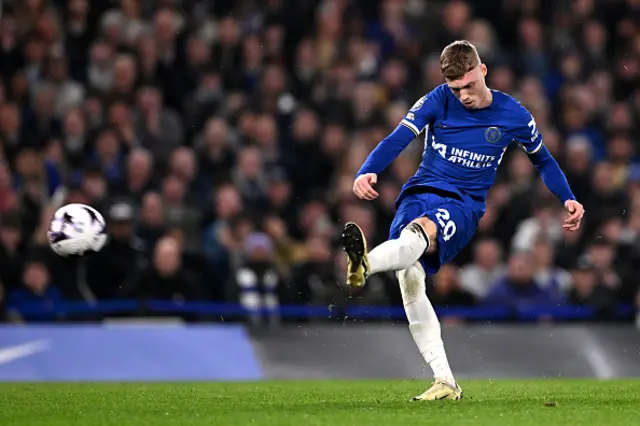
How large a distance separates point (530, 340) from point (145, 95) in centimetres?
495

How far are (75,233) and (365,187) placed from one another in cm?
279

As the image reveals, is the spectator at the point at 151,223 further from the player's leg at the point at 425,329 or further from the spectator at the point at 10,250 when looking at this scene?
the player's leg at the point at 425,329

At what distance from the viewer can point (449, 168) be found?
7.88 m

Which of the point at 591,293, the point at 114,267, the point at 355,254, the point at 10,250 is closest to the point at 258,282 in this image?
the point at 114,267

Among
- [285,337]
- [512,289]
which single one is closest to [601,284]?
[512,289]

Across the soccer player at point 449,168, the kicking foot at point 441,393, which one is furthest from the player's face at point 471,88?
the kicking foot at point 441,393

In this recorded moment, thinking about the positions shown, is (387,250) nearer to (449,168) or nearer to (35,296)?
(449,168)

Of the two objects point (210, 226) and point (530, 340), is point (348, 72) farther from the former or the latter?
point (530, 340)

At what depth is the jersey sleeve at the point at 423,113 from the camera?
7.69 m

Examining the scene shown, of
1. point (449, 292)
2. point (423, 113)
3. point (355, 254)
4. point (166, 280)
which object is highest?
point (423, 113)

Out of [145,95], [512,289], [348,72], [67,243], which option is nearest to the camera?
[67,243]

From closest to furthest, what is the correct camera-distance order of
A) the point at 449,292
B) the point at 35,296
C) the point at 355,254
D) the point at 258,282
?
the point at 355,254
the point at 35,296
the point at 258,282
the point at 449,292

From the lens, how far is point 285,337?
1167cm

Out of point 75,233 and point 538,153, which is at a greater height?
point 538,153
